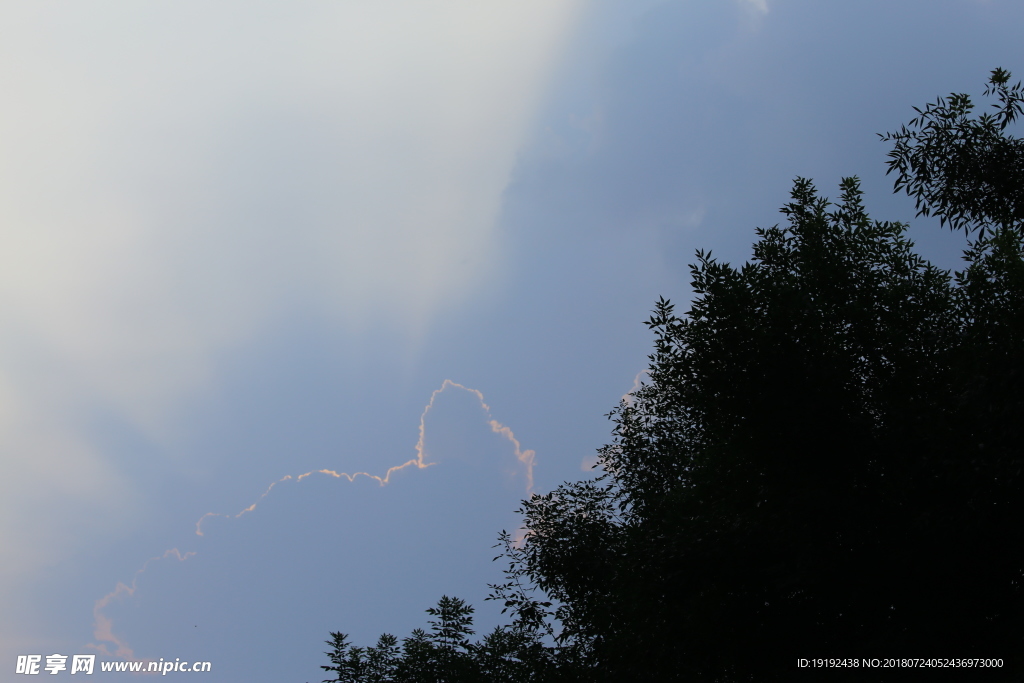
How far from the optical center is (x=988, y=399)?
10.6 meters

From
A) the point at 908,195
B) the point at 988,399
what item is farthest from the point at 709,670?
the point at 908,195

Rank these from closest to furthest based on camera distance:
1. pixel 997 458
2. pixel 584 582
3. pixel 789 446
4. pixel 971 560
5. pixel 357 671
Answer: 1. pixel 997 458
2. pixel 971 560
3. pixel 789 446
4. pixel 584 582
5. pixel 357 671

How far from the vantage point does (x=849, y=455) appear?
12.5m

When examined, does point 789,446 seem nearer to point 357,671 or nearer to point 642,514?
point 642,514

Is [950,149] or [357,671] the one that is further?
[357,671]

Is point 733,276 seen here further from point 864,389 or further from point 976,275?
point 976,275

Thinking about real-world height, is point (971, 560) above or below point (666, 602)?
below

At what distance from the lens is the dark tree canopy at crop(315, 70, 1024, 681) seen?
11.4 metres

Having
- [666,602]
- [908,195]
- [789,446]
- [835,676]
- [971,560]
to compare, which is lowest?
[835,676]

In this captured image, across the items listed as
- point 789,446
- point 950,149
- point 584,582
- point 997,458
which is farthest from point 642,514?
point 950,149

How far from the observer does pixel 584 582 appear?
1964 centimetres

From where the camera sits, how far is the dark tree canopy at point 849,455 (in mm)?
11422

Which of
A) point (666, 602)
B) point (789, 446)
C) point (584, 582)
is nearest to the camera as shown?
point (789, 446)

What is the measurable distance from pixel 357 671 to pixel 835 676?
50.3ft
